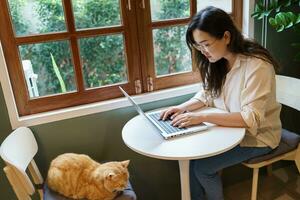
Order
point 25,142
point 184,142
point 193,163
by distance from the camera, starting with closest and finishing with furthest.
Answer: point 184,142 → point 25,142 → point 193,163

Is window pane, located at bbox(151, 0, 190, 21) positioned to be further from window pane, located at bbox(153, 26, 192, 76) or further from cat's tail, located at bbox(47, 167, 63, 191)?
cat's tail, located at bbox(47, 167, 63, 191)

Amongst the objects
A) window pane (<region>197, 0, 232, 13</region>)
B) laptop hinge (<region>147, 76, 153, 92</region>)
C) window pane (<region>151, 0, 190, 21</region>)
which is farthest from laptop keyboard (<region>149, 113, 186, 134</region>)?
window pane (<region>197, 0, 232, 13</region>)

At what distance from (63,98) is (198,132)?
30.2 inches

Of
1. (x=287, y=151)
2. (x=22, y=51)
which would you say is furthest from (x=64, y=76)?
(x=287, y=151)

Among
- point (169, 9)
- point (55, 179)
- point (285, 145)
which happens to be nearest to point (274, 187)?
point (285, 145)

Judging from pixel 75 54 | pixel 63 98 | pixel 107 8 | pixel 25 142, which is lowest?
pixel 25 142

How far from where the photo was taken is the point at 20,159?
1.39 metres

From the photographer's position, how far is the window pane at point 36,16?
1499 millimetres

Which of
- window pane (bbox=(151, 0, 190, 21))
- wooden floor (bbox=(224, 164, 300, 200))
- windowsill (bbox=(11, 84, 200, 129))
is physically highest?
window pane (bbox=(151, 0, 190, 21))

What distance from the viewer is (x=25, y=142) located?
148cm

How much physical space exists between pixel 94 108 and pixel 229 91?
0.73 m

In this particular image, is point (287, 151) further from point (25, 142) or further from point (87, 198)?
point (25, 142)

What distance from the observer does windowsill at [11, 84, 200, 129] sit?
1571 mm

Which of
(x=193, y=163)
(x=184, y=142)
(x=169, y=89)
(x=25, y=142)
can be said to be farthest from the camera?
(x=169, y=89)
